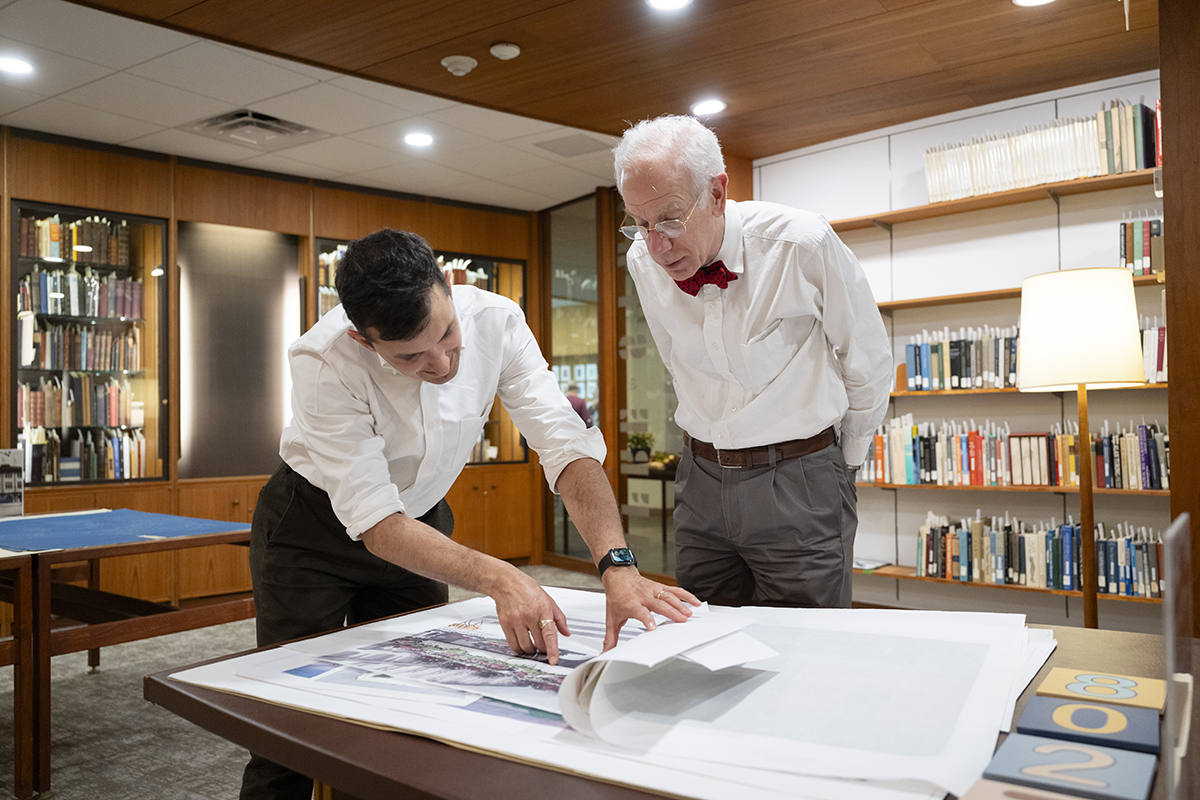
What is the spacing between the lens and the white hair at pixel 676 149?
1.49 metres

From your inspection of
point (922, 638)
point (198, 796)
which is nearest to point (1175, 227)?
point (922, 638)

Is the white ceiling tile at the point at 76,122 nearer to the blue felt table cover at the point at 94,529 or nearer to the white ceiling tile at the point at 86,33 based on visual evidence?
the white ceiling tile at the point at 86,33

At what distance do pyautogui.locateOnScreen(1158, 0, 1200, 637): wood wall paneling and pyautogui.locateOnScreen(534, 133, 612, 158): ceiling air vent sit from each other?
127 inches

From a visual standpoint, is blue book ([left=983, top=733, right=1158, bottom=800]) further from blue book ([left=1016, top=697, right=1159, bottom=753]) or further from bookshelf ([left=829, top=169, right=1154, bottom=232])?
bookshelf ([left=829, top=169, right=1154, bottom=232])

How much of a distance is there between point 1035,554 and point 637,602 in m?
3.63

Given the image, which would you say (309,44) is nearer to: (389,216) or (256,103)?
(256,103)

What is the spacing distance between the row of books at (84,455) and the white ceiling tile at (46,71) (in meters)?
1.97

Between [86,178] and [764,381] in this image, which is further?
[86,178]

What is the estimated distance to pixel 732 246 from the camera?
165cm

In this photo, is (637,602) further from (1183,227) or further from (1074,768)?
(1183,227)

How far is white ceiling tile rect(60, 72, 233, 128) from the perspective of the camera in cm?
439

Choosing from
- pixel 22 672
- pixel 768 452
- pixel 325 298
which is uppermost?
pixel 325 298

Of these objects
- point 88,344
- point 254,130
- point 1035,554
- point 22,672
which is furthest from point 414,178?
point 1035,554

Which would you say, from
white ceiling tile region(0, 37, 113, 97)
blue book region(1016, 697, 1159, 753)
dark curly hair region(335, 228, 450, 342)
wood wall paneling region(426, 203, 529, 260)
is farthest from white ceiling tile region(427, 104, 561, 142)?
blue book region(1016, 697, 1159, 753)
